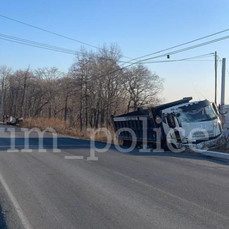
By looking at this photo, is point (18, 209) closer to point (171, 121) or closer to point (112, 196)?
point (112, 196)

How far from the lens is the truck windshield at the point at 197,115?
1911 cm

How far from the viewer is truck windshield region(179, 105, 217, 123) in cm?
1911

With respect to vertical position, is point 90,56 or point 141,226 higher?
point 90,56

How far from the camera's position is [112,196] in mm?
7637

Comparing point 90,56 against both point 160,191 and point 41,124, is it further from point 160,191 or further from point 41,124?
point 160,191

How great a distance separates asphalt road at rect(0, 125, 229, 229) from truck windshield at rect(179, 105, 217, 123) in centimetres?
669

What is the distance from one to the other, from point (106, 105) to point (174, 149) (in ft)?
115

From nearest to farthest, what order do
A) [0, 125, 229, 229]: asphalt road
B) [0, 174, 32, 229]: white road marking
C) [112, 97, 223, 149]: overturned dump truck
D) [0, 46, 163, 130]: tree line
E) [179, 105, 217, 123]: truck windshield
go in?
[0, 174, 32, 229]: white road marking
[0, 125, 229, 229]: asphalt road
[112, 97, 223, 149]: overturned dump truck
[179, 105, 217, 123]: truck windshield
[0, 46, 163, 130]: tree line

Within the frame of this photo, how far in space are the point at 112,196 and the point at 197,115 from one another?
40.8 ft

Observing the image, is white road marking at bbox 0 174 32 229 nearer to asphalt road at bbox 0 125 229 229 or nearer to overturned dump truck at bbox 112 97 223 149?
asphalt road at bbox 0 125 229 229

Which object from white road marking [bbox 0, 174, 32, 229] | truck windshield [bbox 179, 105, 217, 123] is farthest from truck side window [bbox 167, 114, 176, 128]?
white road marking [bbox 0, 174, 32, 229]

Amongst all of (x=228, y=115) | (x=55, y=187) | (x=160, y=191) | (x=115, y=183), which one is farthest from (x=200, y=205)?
(x=228, y=115)

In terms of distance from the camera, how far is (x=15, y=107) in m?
95.3

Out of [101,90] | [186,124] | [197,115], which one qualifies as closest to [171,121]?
[186,124]
